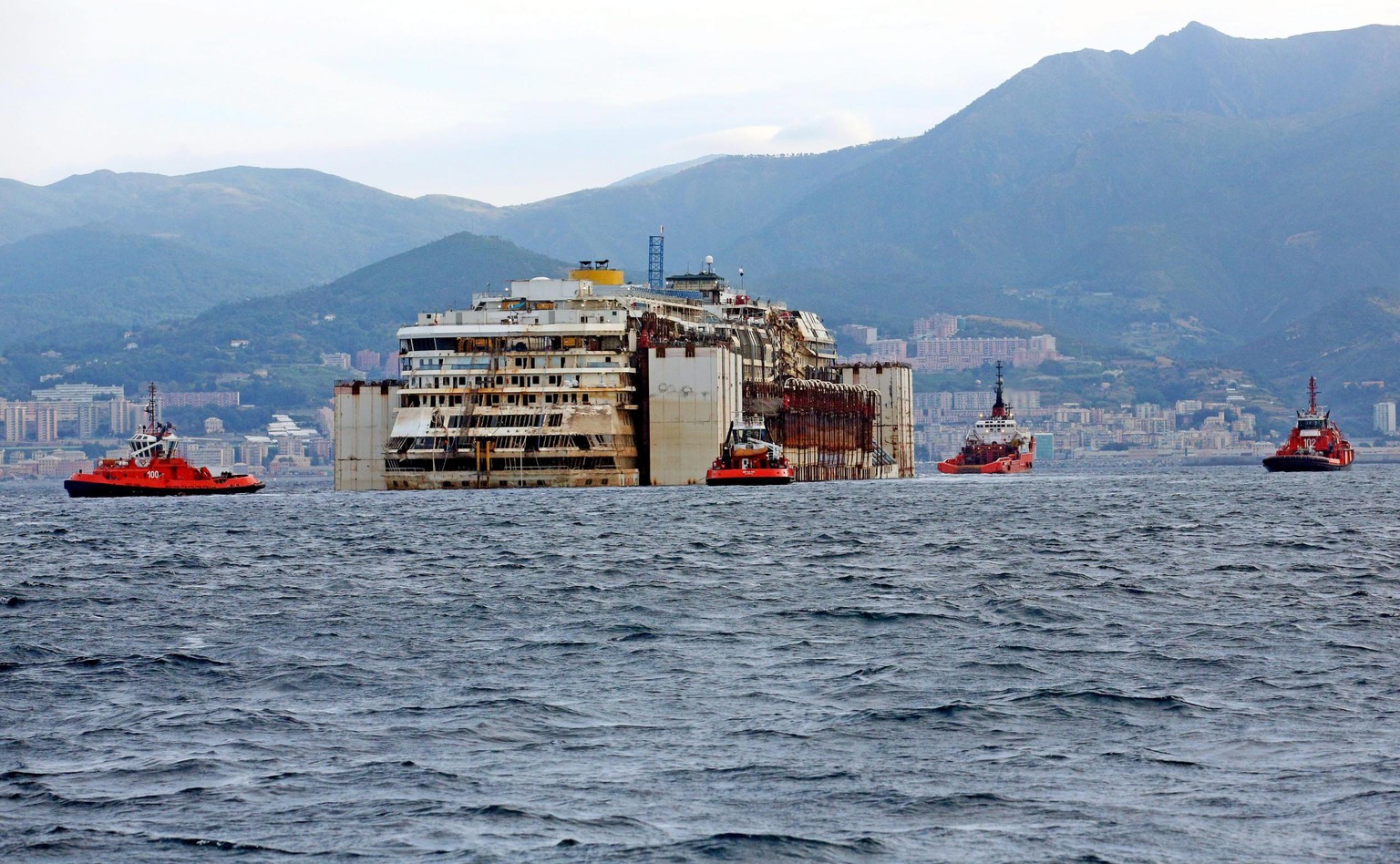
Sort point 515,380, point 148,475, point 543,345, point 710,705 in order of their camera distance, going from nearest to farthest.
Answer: point 710,705 → point 515,380 → point 543,345 → point 148,475

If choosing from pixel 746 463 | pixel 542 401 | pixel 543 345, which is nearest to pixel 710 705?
pixel 746 463

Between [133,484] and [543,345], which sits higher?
[543,345]

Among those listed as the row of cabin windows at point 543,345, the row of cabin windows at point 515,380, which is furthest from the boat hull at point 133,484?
the row of cabin windows at point 515,380

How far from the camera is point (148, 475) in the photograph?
15025 centimetres

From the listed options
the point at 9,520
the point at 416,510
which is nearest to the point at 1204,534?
the point at 416,510

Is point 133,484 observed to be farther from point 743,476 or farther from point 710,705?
point 710,705

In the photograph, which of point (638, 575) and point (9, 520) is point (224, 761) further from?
point (9, 520)

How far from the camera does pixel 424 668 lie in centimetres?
3828

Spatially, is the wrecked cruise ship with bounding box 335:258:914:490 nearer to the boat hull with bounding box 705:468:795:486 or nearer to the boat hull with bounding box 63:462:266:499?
the boat hull with bounding box 705:468:795:486

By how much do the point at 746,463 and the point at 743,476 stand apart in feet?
4.71

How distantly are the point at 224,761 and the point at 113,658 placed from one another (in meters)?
12.8

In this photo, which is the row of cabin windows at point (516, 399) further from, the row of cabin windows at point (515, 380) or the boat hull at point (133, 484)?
the boat hull at point (133, 484)

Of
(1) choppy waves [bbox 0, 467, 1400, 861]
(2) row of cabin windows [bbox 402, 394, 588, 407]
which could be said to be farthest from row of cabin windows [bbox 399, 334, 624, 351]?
(1) choppy waves [bbox 0, 467, 1400, 861]

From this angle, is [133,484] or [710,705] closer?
[710,705]
